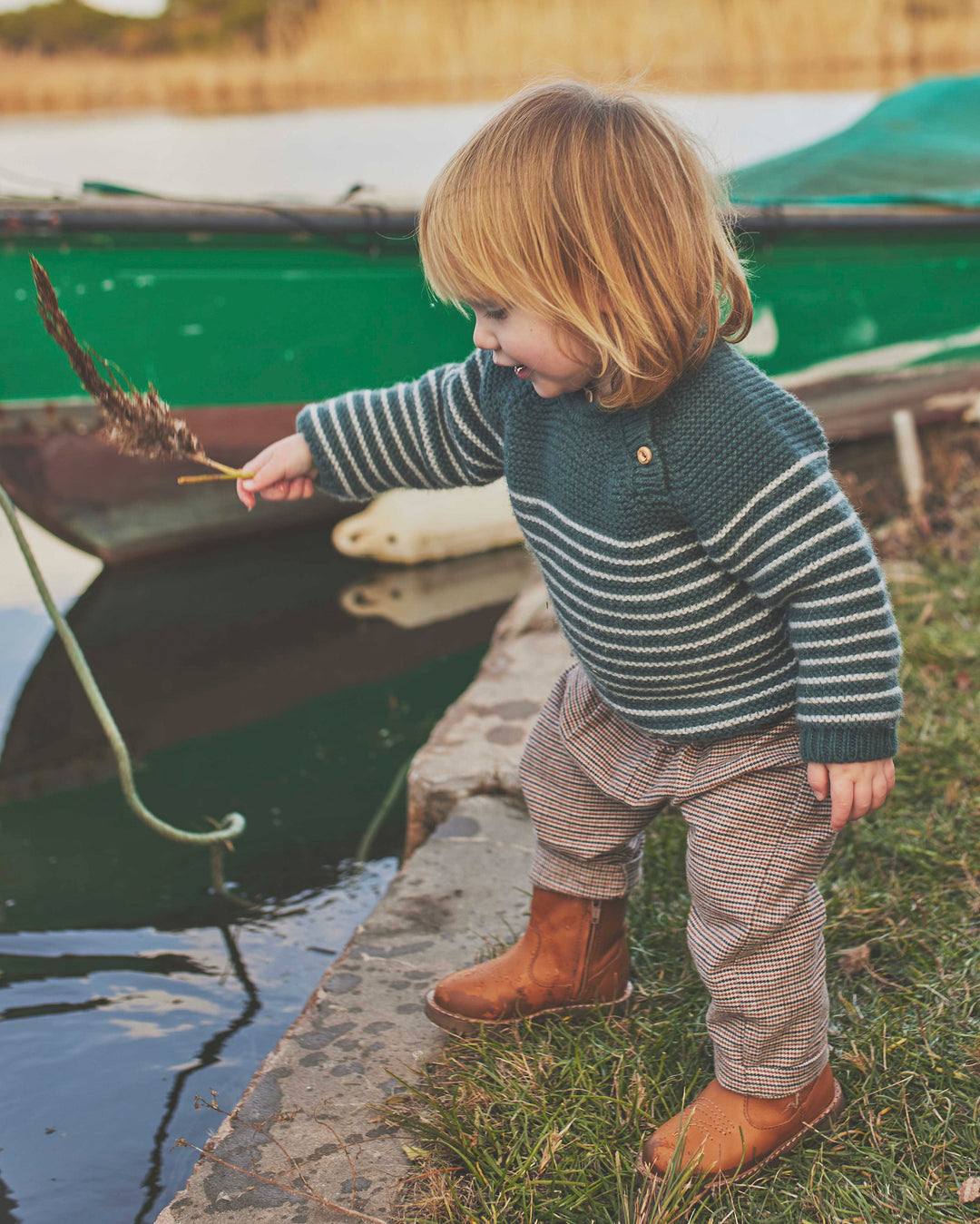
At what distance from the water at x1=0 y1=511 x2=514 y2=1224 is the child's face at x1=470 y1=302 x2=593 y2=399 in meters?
1.15

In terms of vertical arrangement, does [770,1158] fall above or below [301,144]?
below

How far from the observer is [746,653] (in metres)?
1.35

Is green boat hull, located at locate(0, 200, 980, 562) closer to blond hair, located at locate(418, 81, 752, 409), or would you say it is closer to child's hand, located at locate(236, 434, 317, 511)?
child's hand, located at locate(236, 434, 317, 511)

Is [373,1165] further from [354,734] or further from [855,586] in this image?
[354,734]

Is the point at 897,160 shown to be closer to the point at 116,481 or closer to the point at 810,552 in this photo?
the point at 116,481

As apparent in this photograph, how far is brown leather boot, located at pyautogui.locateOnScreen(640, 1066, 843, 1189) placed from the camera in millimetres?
Result: 1317

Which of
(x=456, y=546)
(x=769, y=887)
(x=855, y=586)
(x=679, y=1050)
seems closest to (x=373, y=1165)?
(x=679, y=1050)

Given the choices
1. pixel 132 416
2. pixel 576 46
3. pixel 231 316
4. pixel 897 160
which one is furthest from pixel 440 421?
pixel 576 46

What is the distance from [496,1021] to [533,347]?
0.89m

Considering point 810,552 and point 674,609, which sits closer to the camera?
point 810,552

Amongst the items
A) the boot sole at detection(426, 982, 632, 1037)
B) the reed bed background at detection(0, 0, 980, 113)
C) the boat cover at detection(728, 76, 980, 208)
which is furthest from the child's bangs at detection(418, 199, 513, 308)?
the reed bed background at detection(0, 0, 980, 113)

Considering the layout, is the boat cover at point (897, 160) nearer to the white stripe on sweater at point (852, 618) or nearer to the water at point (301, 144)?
the water at point (301, 144)

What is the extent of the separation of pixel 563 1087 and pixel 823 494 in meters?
0.79

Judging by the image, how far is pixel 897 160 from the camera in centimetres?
549
